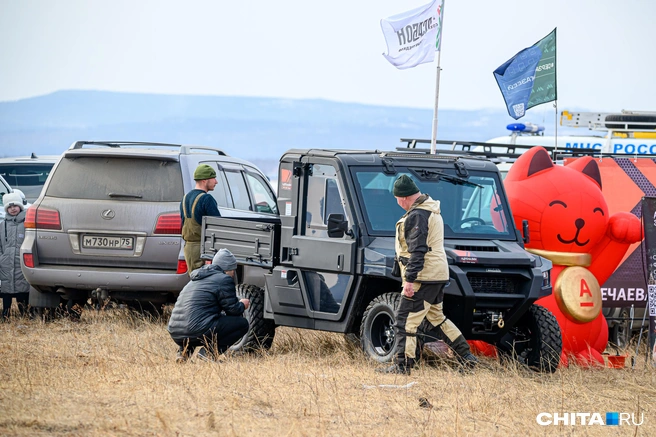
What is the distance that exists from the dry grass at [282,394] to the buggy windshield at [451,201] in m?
1.22

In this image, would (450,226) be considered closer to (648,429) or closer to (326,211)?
(326,211)

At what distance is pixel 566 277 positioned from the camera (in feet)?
35.4

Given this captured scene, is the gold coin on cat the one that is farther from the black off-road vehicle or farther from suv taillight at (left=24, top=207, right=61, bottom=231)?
suv taillight at (left=24, top=207, right=61, bottom=231)


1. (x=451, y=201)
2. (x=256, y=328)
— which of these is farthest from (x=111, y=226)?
(x=451, y=201)

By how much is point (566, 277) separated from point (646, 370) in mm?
1252

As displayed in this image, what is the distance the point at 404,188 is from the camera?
29.1ft

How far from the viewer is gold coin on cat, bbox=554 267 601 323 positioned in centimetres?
1071

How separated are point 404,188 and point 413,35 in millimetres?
Result: 9566

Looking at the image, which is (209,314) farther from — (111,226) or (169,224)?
(111,226)

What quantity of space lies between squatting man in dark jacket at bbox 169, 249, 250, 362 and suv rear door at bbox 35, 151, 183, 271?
1.82 m

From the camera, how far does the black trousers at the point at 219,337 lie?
9531mm

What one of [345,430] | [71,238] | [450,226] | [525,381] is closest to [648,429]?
[525,381]

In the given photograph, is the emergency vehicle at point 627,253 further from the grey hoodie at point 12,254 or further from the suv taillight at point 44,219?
the grey hoodie at point 12,254

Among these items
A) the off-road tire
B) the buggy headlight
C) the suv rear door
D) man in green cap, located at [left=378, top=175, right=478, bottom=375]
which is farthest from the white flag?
man in green cap, located at [left=378, top=175, right=478, bottom=375]
